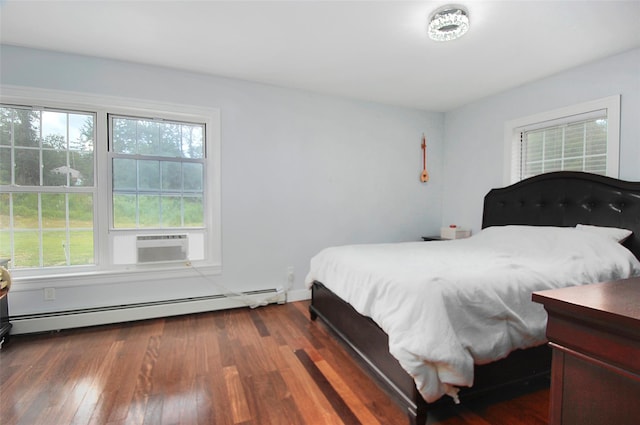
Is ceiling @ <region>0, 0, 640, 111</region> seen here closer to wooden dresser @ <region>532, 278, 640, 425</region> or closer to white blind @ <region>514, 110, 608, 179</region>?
white blind @ <region>514, 110, 608, 179</region>

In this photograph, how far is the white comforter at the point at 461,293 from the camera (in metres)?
1.36

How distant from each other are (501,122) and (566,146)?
70 cm

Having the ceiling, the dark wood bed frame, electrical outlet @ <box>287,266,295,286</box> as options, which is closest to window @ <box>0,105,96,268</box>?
the ceiling

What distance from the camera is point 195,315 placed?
289 cm

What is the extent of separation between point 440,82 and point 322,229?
2.03m

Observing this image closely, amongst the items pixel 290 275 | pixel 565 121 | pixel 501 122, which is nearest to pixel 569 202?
pixel 565 121

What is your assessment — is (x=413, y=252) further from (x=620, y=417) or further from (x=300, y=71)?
(x=300, y=71)

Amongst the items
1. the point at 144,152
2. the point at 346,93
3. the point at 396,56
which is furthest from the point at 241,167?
the point at 396,56

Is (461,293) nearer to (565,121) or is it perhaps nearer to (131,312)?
(565,121)

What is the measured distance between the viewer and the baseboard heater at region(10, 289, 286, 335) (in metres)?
2.43

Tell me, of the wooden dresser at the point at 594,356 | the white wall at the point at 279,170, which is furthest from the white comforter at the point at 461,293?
the white wall at the point at 279,170

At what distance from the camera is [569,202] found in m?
2.59

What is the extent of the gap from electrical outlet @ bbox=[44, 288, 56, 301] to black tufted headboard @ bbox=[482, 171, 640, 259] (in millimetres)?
4300

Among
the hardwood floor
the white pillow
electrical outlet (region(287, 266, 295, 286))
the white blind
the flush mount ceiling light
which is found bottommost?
the hardwood floor
